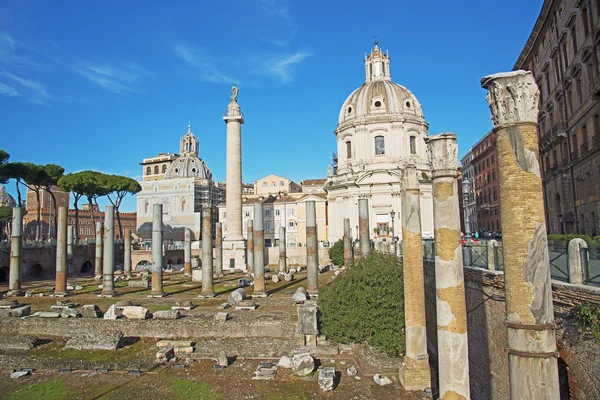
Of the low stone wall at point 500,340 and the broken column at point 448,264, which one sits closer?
the low stone wall at point 500,340

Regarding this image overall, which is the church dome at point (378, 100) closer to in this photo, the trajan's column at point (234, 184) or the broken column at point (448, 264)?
the trajan's column at point (234, 184)

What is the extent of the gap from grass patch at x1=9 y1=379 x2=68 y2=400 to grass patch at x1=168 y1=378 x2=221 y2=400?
236 centimetres

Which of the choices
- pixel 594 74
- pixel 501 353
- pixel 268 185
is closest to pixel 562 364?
pixel 501 353

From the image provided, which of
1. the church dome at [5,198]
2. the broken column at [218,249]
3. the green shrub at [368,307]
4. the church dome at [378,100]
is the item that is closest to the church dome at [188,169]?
the church dome at [5,198]

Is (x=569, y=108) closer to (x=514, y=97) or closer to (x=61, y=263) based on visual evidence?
(x=514, y=97)

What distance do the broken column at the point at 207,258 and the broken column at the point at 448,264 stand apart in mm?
14596

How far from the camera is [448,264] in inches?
299

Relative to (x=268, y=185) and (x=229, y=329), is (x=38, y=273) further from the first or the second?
(x=268, y=185)

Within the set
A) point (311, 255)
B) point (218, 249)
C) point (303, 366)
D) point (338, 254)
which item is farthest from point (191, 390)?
point (338, 254)

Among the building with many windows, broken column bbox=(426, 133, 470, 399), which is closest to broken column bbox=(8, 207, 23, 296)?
broken column bbox=(426, 133, 470, 399)

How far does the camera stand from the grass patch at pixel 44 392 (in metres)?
10.0

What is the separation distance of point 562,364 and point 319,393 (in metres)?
4.77

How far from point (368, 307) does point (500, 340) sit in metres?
3.77

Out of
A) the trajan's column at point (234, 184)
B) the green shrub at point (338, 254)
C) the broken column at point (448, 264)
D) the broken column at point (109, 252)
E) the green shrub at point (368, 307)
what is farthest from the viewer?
the trajan's column at point (234, 184)
